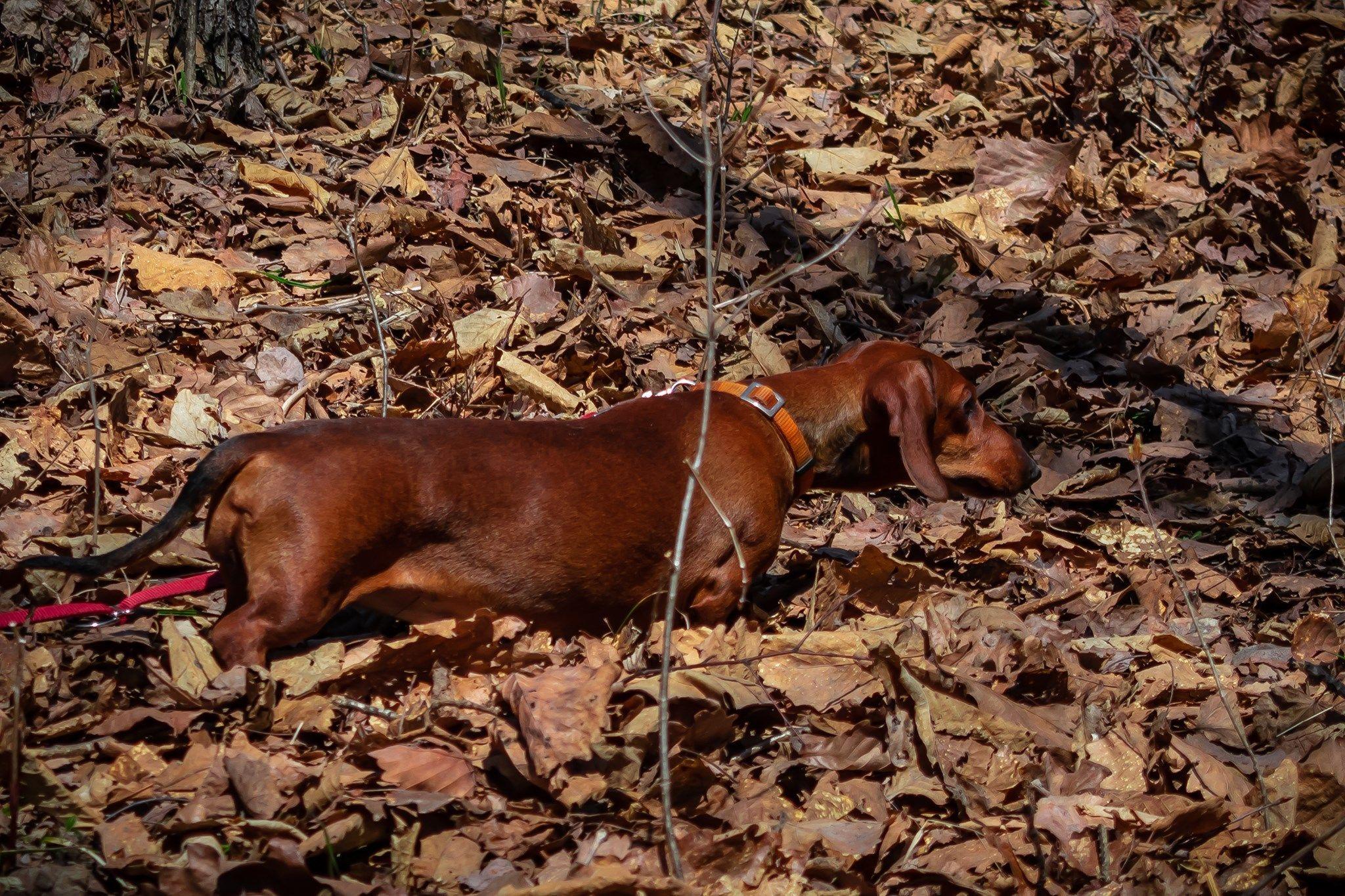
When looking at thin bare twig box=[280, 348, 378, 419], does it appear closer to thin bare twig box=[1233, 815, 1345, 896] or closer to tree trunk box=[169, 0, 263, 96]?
tree trunk box=[169, 0, 263, 96]

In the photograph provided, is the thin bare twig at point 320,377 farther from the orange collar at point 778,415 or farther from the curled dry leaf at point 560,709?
the curled dry leaf at point 560,709

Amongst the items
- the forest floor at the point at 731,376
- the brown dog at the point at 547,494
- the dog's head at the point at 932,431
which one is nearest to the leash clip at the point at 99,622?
the forest floor at the point at 731,376

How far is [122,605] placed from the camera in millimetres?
3957

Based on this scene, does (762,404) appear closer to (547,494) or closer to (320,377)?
(547,494)

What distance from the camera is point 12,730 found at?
296 centimetres

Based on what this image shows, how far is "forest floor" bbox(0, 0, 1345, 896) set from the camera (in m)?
3.48

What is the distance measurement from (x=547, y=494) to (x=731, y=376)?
2097mm

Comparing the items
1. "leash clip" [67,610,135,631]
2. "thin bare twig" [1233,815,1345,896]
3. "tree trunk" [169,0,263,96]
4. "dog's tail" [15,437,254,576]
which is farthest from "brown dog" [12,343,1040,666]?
"tree trunk" [169,0,263,96]

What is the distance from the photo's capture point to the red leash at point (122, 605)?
12.2ft

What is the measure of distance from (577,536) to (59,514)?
2077 mm

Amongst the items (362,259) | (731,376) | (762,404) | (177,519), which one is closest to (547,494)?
(762,404)

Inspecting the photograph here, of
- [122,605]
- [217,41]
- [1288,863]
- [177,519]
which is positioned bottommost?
[1288,863]

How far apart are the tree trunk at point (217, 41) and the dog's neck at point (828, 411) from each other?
13.3 feet

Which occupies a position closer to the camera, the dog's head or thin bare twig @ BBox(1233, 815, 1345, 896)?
thin bare twig @ BBox(1233, 815, 1345, 896)
